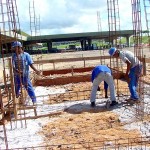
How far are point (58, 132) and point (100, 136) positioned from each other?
0.77 m

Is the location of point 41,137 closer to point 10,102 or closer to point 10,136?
point 10,136

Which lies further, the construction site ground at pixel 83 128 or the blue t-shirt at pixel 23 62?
the blue t-shirt at pixel 23 62

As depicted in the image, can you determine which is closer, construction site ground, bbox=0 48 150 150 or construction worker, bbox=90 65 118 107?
construction site ground, bbox=0 48 150 150

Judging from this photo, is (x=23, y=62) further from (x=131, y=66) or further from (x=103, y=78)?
(x=131, y=66)

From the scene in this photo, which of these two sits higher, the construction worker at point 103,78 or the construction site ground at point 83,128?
the construction worker at point 103,78

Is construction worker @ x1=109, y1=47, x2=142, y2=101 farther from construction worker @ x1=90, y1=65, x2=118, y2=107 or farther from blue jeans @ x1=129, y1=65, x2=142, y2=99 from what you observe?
construction worker @ x1=90, y1=65, x2=118, y2=107

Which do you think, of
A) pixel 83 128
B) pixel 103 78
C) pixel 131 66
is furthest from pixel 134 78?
pixel 83 128

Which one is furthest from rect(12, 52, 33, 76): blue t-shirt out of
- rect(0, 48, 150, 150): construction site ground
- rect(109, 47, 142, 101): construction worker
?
rect(109, 47, 142, 101): construction worker

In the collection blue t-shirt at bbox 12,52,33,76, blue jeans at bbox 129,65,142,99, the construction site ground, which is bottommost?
the construction site ground

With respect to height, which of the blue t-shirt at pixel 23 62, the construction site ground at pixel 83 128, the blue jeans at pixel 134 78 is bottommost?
the construction site ground at pixel 83 128

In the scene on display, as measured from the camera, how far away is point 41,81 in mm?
12039

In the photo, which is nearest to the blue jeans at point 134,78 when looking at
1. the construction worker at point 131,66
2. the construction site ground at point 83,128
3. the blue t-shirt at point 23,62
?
the construction worker at point 131,66

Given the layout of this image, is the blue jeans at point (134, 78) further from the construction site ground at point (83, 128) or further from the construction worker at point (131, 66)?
the construction site ground at point (83, 128)

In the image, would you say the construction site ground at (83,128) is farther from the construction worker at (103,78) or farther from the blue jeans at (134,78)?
the blue jeans at (134,78)
